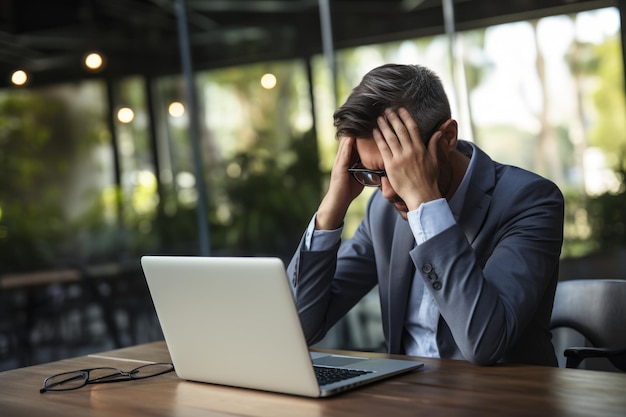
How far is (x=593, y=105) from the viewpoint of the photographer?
4.30 m

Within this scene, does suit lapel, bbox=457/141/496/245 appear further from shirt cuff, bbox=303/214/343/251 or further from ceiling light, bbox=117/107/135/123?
ceiling light, bbox=117/107/135/123

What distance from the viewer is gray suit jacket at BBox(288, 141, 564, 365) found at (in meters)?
1.82

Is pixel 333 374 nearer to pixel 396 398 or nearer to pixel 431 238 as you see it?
pixel 396 398

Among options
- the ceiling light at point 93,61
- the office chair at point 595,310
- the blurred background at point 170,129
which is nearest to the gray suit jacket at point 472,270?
the office chair at point 595,310

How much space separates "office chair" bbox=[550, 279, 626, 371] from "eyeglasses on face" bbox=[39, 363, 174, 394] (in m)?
1.10

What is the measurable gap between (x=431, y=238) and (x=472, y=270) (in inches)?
4.4

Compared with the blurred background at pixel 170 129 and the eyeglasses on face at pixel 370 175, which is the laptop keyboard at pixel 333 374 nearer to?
→ the eyeglasses on face at pixel 370 175

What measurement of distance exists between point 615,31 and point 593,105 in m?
0.38

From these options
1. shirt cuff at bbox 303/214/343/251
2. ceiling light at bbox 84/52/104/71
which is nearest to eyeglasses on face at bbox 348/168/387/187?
shirt cuff at bbox 303/214/343/251

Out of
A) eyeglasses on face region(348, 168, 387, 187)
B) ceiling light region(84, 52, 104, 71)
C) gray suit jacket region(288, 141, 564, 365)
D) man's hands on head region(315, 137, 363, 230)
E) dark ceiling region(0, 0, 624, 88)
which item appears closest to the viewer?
gray suit jacket region(288, 141, 564, 365)

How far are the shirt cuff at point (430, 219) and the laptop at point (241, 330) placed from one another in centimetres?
29

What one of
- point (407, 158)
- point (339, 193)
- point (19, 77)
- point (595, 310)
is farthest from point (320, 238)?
point (19, 77)

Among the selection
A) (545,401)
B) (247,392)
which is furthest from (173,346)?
(545,401)

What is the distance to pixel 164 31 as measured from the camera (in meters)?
5.81
